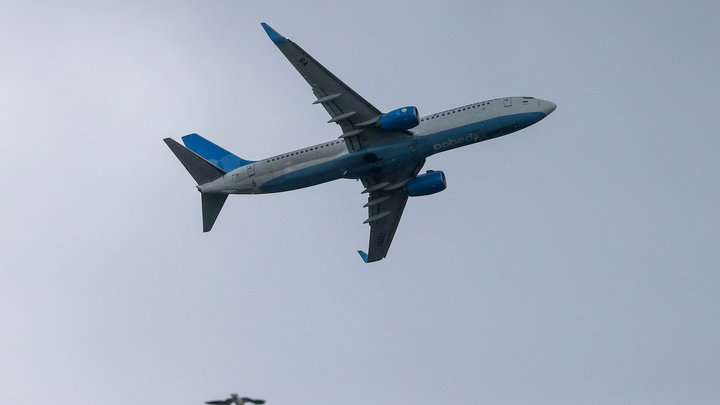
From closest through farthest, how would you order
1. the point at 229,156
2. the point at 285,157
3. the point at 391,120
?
the point at 391,120
the point at 285,157
the point at 229,156

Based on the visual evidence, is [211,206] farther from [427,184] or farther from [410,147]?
[427,184]

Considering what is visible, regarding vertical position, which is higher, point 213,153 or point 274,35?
point 274,35

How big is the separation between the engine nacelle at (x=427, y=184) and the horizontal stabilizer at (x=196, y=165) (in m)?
14.8

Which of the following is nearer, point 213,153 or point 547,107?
point 547,107

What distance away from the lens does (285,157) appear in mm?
64062

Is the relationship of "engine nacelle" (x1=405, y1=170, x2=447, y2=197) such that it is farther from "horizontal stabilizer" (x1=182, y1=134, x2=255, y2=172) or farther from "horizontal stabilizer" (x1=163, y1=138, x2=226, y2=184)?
"horizontal stabilizer" (x1=163, y1=138, x2=226, y2=184)

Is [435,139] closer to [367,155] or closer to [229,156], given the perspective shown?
[367,155]

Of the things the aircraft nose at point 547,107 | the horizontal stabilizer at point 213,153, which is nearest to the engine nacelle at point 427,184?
the aircraft nose at point 547,107

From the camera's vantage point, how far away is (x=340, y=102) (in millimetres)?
60719

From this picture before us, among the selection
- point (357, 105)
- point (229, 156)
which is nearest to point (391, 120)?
point (357, 105)

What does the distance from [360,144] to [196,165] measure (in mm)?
13040

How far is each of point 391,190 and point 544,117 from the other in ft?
46.1

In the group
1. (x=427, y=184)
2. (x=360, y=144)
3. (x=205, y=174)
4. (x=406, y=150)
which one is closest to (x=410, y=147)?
(x=406, y=150)

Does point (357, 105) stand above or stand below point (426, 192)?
above
